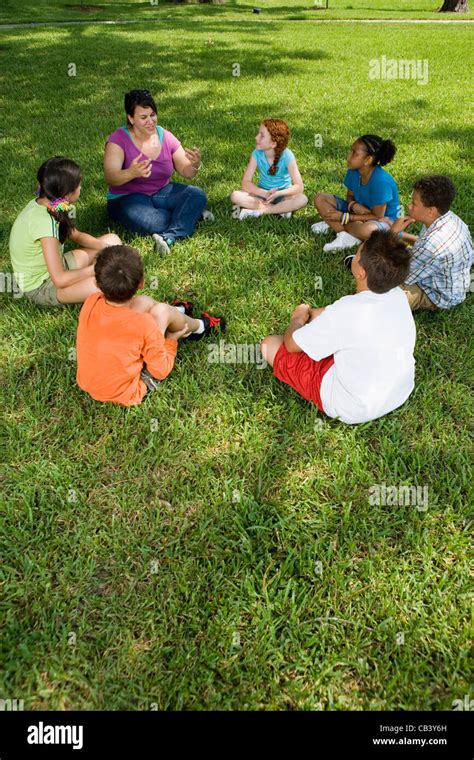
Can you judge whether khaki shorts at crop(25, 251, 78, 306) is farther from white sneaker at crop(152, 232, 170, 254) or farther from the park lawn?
the park lawn

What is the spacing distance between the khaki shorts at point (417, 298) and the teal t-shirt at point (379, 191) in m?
1.28

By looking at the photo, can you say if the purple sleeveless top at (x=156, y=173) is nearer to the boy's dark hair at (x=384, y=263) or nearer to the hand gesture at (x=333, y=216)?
the hand gesture at (x=333, y=216)

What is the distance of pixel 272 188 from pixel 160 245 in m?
1.53

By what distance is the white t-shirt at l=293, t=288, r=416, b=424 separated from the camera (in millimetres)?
2852

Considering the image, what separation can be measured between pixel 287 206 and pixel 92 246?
6.96ft

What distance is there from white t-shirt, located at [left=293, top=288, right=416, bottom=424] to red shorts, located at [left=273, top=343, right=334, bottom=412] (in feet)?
0.31

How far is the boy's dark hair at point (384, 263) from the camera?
280cm

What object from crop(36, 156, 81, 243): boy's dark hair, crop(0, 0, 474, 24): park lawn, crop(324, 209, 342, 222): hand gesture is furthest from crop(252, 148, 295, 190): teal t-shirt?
crop(0, 0, 474, 24): park lawn

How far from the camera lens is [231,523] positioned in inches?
109

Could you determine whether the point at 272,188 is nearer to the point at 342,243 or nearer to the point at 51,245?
the point at 342,243

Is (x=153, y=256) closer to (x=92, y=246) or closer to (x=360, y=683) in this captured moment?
(x=92, y=246)

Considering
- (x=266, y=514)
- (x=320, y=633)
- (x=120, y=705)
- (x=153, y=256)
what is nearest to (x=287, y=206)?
(x=153, y=256)

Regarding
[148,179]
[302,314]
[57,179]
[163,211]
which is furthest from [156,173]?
[302,314]
